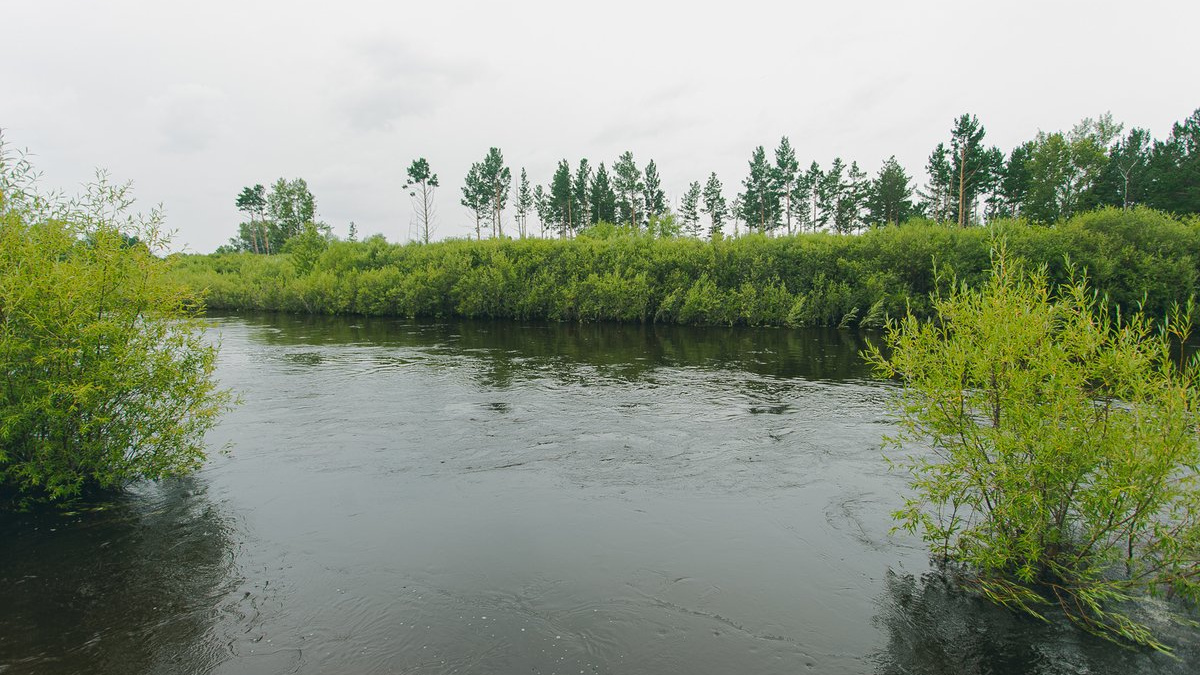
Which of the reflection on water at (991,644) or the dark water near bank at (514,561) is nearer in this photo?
the reflection on water at (991,644)

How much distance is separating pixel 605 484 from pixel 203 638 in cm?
677

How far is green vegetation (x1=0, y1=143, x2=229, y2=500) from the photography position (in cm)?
898

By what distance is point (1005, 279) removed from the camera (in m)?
7.65

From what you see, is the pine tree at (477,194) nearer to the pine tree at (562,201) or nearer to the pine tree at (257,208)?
the pine tree at (562,201)

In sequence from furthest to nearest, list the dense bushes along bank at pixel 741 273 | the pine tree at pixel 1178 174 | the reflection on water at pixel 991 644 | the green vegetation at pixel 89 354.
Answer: the pine tree at pixel 1178 174 < the dense bushes along bank at pixel 741 273 < the green vegetation at pixel 89 354 < the reflection on water at pixel 991 644

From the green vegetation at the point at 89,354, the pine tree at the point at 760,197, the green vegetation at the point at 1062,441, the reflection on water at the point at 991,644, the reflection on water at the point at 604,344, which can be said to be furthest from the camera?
the pine tree at the point at 760,197

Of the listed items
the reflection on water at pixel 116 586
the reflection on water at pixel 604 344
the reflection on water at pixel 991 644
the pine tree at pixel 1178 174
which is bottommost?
the reflection on water at pixel 991 644

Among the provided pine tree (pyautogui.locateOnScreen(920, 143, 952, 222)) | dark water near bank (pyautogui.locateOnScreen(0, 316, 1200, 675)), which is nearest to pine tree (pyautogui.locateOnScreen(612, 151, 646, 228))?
pine tree (pyautogui.locateOnScreen(920, 143, 952, 222))

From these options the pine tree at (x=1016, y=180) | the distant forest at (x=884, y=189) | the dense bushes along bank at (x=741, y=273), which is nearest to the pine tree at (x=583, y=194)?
the distant forest at (x=884, y=189)

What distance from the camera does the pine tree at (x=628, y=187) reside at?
304 ft

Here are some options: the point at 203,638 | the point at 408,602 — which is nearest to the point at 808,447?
the point at 408,602

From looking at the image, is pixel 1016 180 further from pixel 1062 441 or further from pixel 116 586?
pixel 116 586

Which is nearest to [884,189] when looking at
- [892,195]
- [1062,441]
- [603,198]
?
[892,195]

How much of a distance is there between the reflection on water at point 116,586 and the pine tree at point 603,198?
8495cm
